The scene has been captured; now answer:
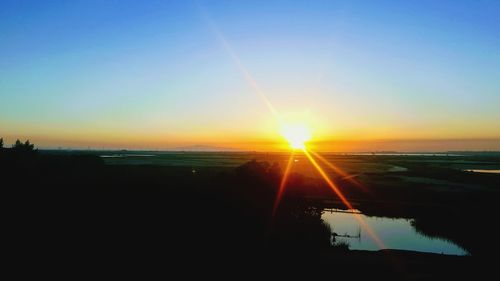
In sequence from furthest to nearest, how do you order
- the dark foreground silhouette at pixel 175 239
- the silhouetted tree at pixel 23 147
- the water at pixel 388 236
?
1. the silhouetted tree at pixel 23 147
2. the water at pixel 388 236
3. the dark foreground silhouette at pixel 175 239

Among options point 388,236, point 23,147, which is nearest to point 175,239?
point 388,236

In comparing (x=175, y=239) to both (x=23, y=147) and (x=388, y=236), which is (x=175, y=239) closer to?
(x=388, y=236)

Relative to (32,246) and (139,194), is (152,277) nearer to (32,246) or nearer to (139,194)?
(32,246)

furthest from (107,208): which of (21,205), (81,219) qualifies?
(21,205)

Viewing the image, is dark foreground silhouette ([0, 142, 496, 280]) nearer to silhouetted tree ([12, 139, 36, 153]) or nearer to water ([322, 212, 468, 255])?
water ([322, 212, 468, 255])

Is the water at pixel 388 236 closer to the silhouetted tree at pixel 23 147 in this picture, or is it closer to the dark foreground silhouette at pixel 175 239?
the dark foreground silhouette at pixel 175 239

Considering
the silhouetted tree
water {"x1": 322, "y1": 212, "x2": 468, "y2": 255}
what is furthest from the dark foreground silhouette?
the silhouetted tree

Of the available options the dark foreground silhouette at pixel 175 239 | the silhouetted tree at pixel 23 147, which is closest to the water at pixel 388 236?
the dark foreground silhouette at pixel 175 239
